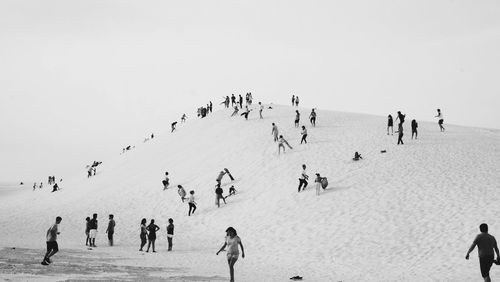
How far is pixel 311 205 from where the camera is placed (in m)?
25.3

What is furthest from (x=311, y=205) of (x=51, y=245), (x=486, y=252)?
(x=51, y=245)

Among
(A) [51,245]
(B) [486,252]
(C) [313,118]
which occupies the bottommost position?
(A) [51,245]

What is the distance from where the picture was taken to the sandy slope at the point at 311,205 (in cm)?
1789

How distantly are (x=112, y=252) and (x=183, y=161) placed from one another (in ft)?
75.7

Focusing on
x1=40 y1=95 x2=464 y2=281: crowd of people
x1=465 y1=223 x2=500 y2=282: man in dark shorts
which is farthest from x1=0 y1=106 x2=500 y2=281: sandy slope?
x1=465 y1=223 x2=500 y2=282: man in dark shorts

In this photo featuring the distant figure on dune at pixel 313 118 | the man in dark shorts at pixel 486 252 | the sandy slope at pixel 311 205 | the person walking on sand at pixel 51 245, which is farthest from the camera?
the distant figure on dune at pixel 313 118

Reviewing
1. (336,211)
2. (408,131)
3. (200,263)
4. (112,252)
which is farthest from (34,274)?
(408,131)

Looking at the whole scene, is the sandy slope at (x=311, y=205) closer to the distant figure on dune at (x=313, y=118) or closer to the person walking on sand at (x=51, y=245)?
the distant figure on dune at (x=313, y=118)

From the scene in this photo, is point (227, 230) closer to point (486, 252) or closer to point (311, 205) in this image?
point (486, 252)

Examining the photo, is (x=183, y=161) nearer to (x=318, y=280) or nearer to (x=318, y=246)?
(x=318, y=246)

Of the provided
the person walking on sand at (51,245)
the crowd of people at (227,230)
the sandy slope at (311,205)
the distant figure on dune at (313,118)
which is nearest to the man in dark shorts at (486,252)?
the crowd of people at (227,230)

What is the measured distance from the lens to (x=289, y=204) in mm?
26516

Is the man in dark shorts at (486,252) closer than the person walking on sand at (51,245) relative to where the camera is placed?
Yes

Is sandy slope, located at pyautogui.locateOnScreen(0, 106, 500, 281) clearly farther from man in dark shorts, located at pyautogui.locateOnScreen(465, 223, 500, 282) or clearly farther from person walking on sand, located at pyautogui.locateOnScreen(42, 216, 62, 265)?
person walking on sand, located at pyautogui.locateOnScreen(42, 216, 62, 265)
